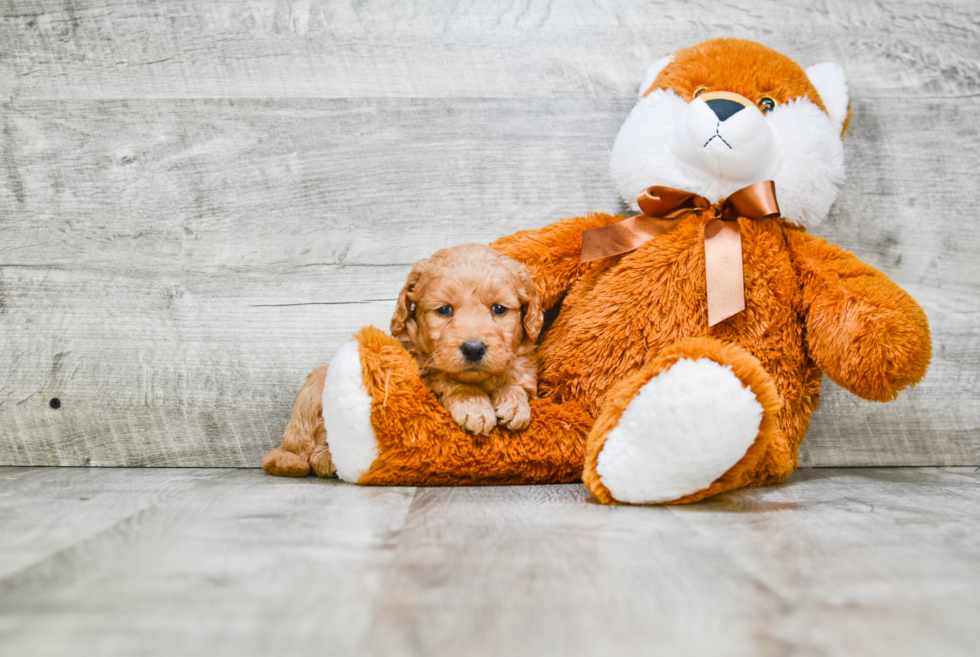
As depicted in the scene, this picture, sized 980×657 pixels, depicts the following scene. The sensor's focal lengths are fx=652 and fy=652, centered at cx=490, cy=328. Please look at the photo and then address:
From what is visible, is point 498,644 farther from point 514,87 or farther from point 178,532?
point 514,87

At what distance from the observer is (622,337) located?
3.55 ft

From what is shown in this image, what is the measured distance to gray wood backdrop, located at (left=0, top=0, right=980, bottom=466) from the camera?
1340mm

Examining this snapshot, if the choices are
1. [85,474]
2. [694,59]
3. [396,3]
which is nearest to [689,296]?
[694,59]

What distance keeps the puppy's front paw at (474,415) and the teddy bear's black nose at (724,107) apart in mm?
597

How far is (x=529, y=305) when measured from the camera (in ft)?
3.46

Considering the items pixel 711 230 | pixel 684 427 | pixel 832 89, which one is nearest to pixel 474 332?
pixel 684 427

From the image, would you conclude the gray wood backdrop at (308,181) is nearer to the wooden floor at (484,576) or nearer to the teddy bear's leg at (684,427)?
the wooden floor at (484,576)

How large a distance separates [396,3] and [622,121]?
1.78ft

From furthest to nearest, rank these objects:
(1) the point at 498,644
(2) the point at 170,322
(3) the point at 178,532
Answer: (2) the point at 170,322
(3) the point at 178,532
(1) the point at 498,644

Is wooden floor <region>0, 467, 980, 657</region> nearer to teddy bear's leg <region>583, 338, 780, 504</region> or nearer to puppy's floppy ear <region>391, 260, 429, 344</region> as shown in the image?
teddy bear's leg <region>583, 338, 780, 504</region>

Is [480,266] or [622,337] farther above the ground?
[480,266]

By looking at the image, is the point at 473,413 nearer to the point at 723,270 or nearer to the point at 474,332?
the point at 474,332

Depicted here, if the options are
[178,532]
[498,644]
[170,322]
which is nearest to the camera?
[498,644]

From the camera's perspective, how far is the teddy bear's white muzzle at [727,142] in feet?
3.42
